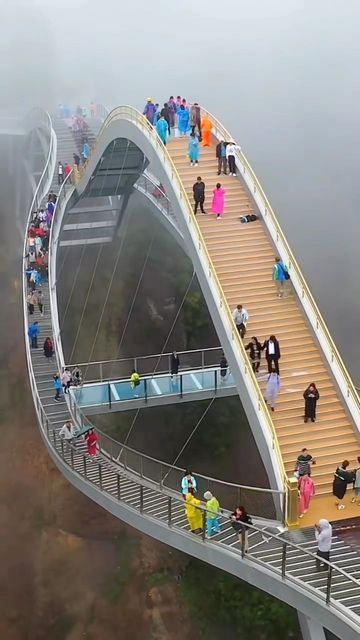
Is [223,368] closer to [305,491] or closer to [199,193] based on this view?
[199,193]

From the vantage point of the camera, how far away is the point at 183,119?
22.0 meters

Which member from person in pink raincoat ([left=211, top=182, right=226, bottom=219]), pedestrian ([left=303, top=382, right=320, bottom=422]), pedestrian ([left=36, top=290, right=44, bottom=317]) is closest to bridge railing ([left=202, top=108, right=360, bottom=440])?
pedestrian ([left=303, top=382, right=320, bottom=422])

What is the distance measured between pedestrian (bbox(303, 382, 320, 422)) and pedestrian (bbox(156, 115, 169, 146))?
9898 mm

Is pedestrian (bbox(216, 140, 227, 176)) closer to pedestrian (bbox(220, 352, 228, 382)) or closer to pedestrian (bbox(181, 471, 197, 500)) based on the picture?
pedestrian (bbox(220, 352, 228, 382))

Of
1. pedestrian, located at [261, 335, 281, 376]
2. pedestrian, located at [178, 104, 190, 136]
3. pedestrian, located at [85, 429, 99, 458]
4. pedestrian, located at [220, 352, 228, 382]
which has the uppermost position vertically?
pedestrian, located at [178, 104, 190, 136]

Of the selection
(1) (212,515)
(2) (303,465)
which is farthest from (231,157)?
(1) (212,515)

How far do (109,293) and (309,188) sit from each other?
22.4 m

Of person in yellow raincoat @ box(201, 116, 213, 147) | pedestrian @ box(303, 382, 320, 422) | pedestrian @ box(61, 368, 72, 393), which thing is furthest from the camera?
person in yellow raincoat @ box(201, 116, 213, 147)

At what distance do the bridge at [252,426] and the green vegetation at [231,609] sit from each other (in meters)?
7.34

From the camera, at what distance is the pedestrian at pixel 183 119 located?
22.0m

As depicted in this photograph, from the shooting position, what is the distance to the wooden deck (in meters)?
13.8

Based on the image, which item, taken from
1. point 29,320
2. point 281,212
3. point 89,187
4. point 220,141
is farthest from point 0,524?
point 281,212

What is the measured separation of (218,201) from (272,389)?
587cm

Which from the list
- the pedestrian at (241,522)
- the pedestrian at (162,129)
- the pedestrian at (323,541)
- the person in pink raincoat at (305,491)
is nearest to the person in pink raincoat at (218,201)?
the pedestrian at (162,129)
